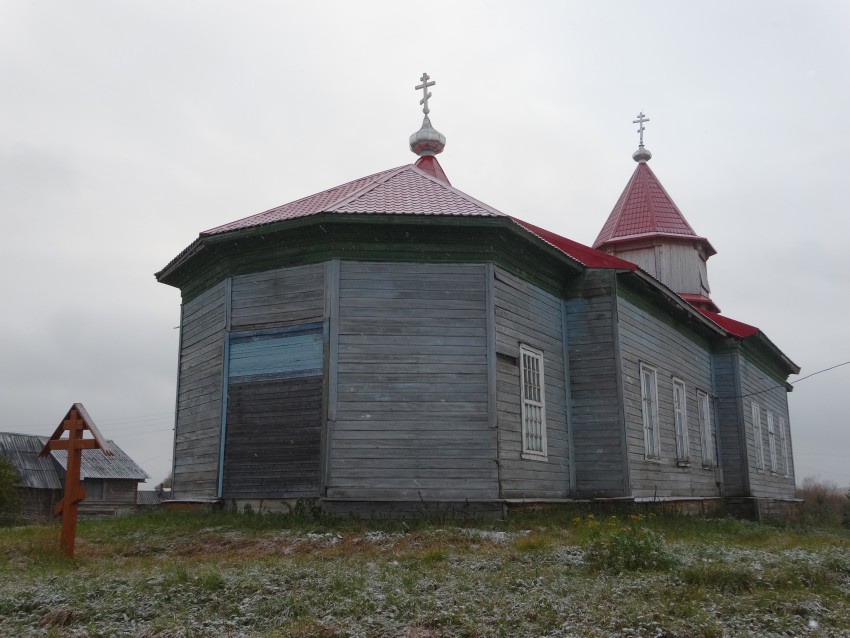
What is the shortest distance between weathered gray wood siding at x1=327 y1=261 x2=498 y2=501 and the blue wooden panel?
0.42m

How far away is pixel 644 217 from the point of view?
90.8 feet

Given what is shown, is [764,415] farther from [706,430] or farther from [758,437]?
[706,430]

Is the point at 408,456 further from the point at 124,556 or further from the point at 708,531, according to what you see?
the point at 708,531

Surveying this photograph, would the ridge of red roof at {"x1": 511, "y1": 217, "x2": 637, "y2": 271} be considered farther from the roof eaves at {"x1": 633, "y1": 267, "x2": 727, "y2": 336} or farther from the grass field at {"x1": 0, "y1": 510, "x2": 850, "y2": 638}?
the grass field at {"x1": 0, "y1": 510, "x2": 850, "y2": 638}

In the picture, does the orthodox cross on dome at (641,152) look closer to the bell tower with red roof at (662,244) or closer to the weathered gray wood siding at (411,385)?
the bell tower with red roof at (662,244)

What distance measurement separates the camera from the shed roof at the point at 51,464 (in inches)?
1550

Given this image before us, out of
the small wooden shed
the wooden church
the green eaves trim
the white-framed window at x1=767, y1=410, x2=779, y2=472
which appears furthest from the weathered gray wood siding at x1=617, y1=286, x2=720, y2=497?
the small wooden shed

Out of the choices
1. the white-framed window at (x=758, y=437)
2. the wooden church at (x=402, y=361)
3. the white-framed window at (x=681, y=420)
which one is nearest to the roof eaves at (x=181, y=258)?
the wooden church at (x=402, y=361)

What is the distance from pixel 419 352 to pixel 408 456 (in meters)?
1.60


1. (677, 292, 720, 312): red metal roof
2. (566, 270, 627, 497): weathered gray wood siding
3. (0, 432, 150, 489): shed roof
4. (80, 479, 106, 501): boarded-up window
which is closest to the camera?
(566, 270, 627, 497): weathered gray wood siding

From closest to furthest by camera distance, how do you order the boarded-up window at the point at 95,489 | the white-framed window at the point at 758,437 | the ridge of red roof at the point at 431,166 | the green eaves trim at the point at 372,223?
1. the green eaves trim at the point at 372,223
2. the ridge of red roof at the point at 431,166
3. the white-framed window at the point at 758,437
4. the boarded-up window at the point at 95,489

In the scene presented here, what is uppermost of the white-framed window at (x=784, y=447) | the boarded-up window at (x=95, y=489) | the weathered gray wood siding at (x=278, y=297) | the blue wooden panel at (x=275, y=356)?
the weathered gray wood siding at (x=278, y=297)

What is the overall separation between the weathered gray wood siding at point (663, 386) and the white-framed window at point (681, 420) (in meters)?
0.16

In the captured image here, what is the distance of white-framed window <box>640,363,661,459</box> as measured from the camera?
1731 cm
